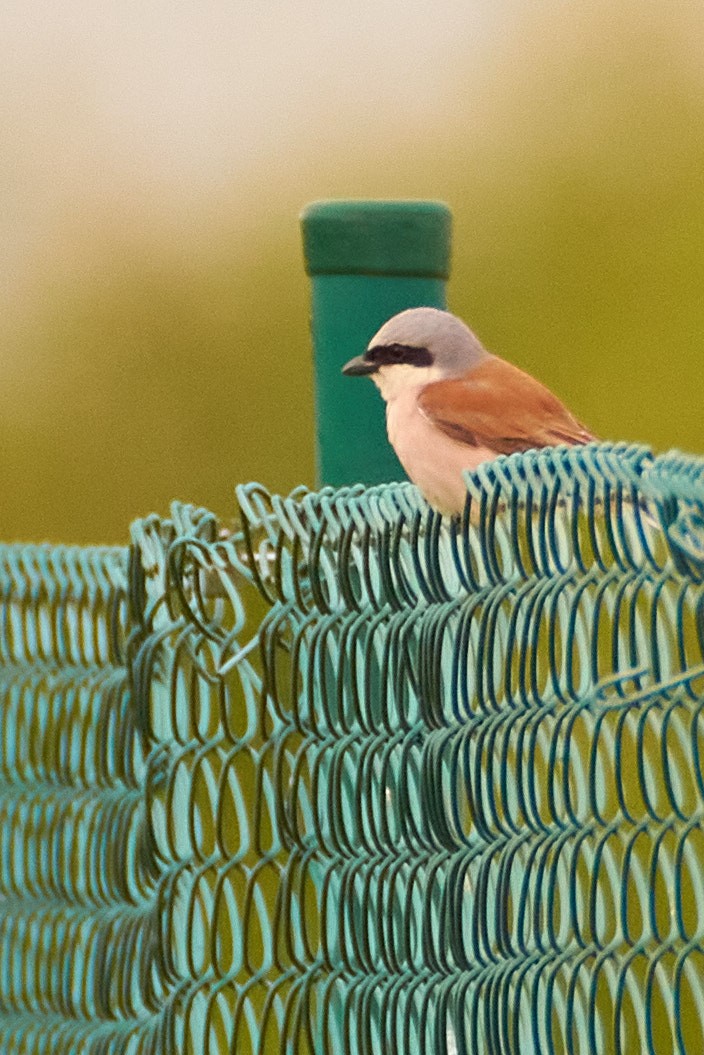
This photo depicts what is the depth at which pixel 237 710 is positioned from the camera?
2.74m

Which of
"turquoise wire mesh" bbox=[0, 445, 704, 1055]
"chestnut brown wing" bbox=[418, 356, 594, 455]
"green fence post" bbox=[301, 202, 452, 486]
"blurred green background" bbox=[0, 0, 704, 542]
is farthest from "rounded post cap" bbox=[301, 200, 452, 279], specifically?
"blurred green background" bbox=[0, 0, 704, 542]

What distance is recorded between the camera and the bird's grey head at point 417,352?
353cm

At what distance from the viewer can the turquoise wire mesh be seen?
6.50 feet

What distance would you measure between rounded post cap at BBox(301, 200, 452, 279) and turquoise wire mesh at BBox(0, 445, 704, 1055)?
0.61m

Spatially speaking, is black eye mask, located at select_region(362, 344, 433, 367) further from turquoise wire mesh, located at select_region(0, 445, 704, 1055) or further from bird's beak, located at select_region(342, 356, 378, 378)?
turquoise wire mesh, located at select_region(0, 445, 704, 1055)

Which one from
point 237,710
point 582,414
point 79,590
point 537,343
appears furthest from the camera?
point 537,343

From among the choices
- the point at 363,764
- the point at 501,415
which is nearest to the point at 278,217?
the point at 501,415

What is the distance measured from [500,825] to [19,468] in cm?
1571

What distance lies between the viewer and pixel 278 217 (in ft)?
60.1

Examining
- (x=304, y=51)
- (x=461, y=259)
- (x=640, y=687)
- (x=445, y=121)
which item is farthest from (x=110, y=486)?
(x=640, y=687)

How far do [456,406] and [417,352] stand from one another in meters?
0.22

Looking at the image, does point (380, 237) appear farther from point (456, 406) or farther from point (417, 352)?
point (456, 406)

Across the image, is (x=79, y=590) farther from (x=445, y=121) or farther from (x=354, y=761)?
(x=445, y=121)

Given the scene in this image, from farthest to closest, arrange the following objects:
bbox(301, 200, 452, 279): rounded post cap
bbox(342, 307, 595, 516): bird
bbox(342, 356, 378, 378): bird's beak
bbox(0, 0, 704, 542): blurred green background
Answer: bbox(0, 0, 704, 542): blurred green background → bbox(342, 307, 595, 516): bird → bbox(342, 356, 378, 378): bird's beak → bbox(301, 200, 452, 279): rounded post cap
